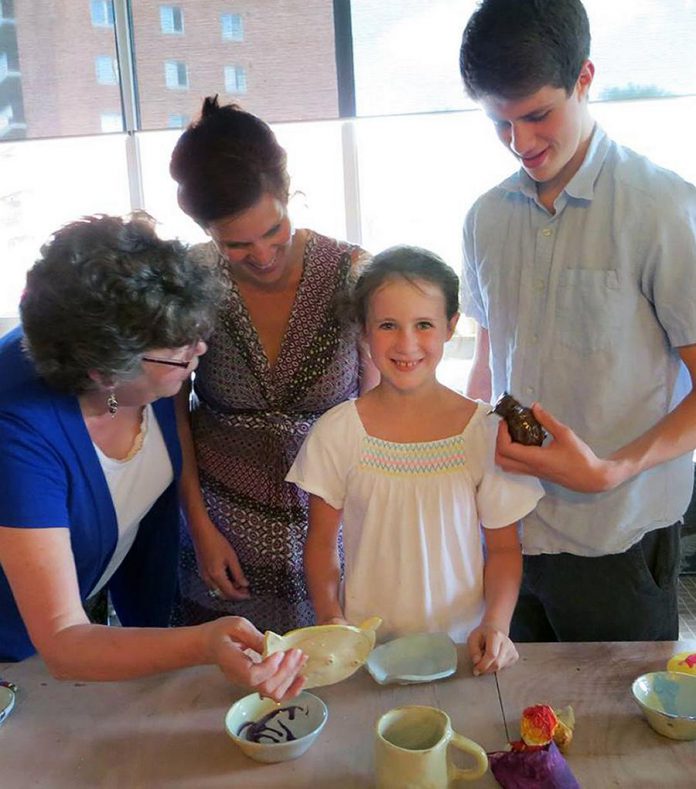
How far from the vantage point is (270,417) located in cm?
169

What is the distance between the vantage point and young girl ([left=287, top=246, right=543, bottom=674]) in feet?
4.79

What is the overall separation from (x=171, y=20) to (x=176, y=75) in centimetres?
29

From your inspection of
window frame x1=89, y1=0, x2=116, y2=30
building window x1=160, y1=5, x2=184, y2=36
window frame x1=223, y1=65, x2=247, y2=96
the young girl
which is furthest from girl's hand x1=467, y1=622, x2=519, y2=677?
window frame x1=89, y1=0, x2=116, y2=30

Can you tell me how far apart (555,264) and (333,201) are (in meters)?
3.15

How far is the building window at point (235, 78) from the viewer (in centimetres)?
446

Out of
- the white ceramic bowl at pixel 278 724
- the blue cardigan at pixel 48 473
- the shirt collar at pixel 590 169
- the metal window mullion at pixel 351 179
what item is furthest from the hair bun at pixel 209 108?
the metal window mullion at pixel 351 179

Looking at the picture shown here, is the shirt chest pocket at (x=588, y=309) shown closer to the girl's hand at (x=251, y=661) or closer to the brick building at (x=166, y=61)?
the girl's hand at (x=251, y=661)

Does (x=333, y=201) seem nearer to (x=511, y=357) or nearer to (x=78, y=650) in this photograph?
(x=511, y=357)

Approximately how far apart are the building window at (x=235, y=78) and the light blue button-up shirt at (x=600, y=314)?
3283mm

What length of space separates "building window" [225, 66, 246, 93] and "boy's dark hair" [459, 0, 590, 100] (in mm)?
3426

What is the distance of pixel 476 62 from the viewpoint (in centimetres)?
133

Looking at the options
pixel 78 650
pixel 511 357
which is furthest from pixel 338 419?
pixel 78 650

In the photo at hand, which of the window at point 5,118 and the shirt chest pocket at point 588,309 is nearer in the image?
the shirt chest pocket at point 588,309

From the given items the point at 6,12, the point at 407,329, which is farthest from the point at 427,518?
the point at 6,12
